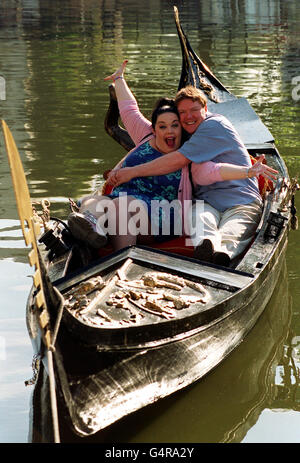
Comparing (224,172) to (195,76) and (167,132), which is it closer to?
(167,132)

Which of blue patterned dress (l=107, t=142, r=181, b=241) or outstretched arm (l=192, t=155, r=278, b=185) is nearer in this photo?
outstretched arm (l=192, t=155, r=278, b=185)

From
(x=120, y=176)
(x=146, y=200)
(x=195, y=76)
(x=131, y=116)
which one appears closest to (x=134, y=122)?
(x=131, y=116)

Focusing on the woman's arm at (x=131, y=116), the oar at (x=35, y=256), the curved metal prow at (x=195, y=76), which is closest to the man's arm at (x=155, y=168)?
the woman's arm at (x=131, y=116)

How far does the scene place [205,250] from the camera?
10.3 feet

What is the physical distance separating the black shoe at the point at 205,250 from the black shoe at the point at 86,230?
368 mm

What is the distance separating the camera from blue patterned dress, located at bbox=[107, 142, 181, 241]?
11.3 ft

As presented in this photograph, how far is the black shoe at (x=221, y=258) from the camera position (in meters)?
3.15

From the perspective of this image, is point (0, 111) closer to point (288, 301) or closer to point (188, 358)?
point (288, 301)

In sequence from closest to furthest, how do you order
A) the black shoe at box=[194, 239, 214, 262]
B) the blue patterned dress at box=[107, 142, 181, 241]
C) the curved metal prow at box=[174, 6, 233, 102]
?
the black shoe at box=[194, 239, 214, 262]
the blue patterned dress at box=[107, 142, 181, 241]
the curved metal prow at box=[174, 6, 233, 102]

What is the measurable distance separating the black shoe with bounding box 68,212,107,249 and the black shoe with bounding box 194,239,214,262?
0.37 m

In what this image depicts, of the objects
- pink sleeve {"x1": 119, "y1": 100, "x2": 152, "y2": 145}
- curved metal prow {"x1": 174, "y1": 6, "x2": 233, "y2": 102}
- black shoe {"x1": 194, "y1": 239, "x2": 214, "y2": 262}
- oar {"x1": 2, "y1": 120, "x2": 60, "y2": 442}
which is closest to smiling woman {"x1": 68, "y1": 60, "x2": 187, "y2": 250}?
pink sleeve {"x1": 119, "y1": 100, "x2": 152, "y2": 145}

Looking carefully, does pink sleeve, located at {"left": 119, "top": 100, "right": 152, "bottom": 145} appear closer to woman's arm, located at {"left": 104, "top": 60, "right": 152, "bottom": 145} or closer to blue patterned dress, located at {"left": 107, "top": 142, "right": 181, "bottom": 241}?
woman's arm, located at {"left": 104, "top": 60, "right": 152, "bottom": 145}

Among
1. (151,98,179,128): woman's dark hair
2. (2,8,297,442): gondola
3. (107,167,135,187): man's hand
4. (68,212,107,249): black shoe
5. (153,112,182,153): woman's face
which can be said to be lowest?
(2,8,297,442): gondola

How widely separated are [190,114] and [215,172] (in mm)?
272
